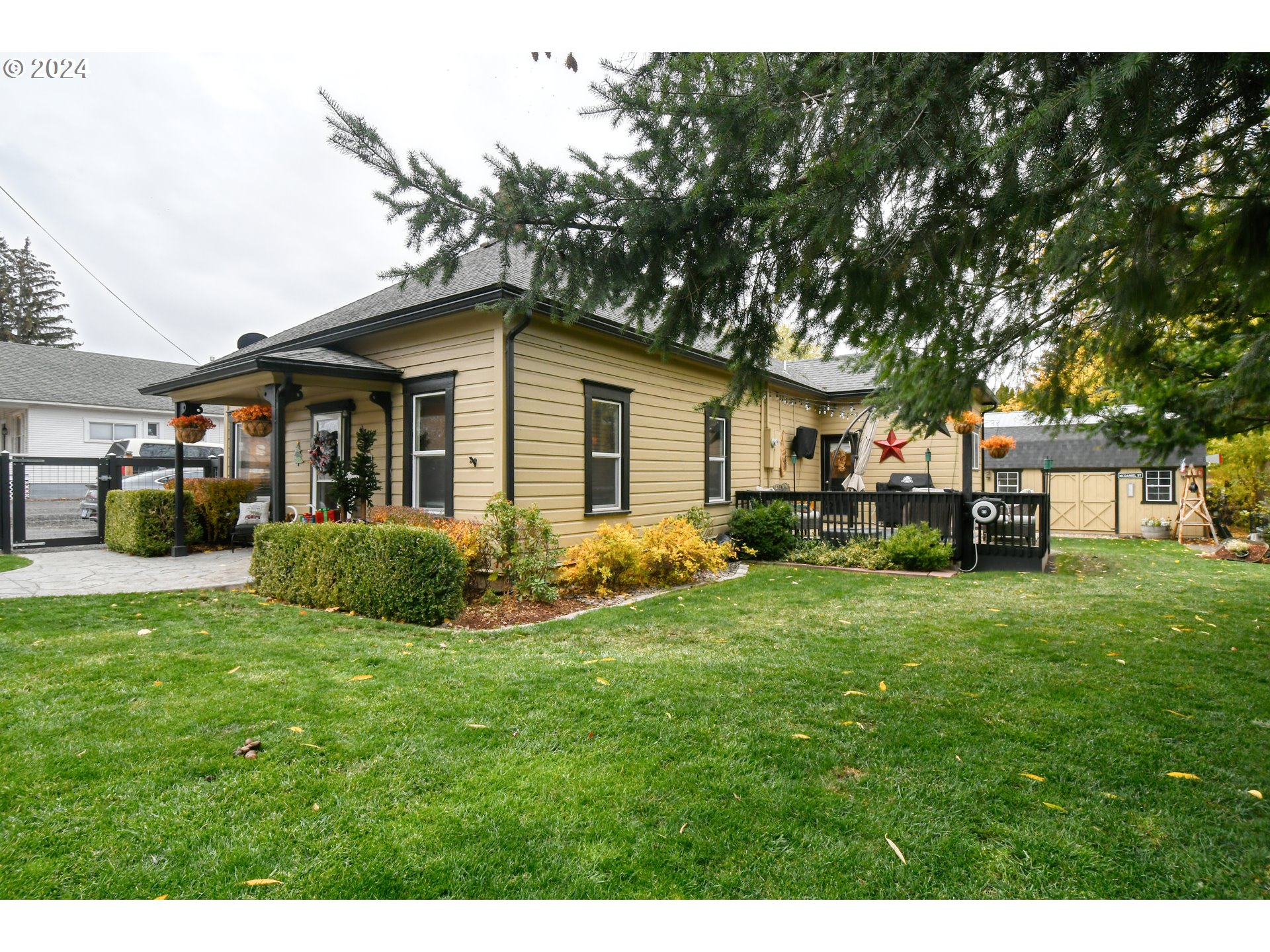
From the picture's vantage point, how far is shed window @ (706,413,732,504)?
1130 centimetres

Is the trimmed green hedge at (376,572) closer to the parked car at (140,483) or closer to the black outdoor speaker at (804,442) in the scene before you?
the parked car at (140,483)

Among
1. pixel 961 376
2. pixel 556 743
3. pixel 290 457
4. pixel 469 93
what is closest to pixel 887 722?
pixel 556 743

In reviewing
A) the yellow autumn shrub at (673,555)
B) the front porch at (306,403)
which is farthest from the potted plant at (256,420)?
the yellow autumn shrub at (673,555)

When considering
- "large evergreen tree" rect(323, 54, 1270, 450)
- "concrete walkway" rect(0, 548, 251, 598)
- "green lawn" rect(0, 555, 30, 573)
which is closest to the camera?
"large evergreen tree" rect(323, 54, 1270, 450)

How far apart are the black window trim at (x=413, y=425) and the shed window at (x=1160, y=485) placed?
18.6m

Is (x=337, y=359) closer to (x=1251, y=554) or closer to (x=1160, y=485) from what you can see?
(x=1251, y=554)

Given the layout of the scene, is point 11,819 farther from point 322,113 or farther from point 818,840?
point 322,113

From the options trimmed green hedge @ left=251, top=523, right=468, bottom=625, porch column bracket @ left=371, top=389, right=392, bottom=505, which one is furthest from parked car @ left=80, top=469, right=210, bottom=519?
trimmed green hedge @ left=251, top=523, right=468, bottom=625

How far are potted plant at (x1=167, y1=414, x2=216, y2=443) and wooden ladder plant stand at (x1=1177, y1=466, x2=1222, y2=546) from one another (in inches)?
796

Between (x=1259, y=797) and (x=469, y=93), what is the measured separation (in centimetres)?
534

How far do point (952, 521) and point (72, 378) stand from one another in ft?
81.0

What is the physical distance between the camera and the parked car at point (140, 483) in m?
11.3

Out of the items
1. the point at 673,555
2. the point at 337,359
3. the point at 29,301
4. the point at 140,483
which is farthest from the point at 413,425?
the point at 29,301

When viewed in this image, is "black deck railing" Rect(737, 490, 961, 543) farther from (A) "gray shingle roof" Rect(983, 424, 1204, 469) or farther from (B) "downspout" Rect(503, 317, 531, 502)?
(A) "gray shingle roof" Rect(983, 424, 1204, 469)
